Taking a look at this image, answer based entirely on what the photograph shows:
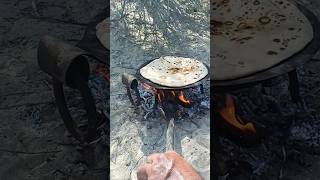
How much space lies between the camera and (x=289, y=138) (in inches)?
168

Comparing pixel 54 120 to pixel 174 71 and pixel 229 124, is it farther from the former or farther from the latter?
pixel 174 71

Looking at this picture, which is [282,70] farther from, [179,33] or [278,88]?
[278,88]

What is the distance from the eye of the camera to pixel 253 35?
12.3ft

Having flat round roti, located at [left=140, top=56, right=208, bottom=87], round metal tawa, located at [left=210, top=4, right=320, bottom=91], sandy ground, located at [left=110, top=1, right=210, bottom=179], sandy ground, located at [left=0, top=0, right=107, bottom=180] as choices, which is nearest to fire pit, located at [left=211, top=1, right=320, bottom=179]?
round metal tawa, located at [left=210, top=4, right=320, bottom=91]

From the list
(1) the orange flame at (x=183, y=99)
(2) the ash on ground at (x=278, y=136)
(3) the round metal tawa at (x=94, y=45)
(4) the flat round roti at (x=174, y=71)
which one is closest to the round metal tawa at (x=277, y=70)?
(4) the flat round roti at (x=174, y=71)

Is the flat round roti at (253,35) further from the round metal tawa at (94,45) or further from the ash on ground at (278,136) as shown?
the ash on ground at (278,136)

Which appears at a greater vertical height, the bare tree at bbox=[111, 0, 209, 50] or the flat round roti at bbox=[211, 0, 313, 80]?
the bare tree at bbox=[111, 0, 209, 50]

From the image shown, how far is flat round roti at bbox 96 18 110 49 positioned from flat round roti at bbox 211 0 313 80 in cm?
70

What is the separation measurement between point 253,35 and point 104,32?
3.34ft

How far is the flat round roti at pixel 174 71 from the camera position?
121 inches

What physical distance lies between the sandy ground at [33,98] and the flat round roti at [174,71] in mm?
1251

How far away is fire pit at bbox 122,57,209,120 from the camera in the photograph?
301 centimetres

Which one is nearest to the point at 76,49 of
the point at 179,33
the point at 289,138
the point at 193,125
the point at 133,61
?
the point at 133,61

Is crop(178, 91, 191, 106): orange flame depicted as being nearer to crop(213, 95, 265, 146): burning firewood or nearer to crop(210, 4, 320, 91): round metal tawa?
crop(210, 4, 320, 91): round metal tawa
